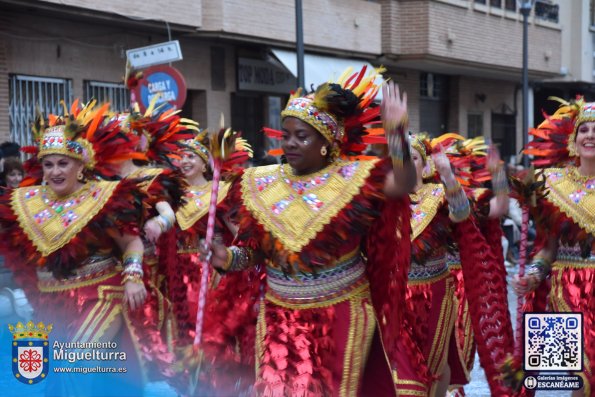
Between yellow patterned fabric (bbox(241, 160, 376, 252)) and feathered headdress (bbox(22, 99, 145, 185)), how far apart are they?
1.29 m

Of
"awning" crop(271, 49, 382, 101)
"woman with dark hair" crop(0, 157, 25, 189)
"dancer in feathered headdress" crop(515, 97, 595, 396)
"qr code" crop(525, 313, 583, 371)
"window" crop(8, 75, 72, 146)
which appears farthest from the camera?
"awning" crop(271, 49, 382, 101)

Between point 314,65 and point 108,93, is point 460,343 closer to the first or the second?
point 108,93

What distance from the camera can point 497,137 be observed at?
31.8m

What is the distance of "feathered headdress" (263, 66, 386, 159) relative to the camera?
18.3 feet

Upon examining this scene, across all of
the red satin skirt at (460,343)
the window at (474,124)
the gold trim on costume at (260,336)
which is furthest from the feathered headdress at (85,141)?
the window at (474,124)

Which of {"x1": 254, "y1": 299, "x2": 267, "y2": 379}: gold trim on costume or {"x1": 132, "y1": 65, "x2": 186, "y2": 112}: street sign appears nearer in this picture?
{"x1": 254, "y1": 299, "x2": 267, "y2": 379}: gold trim on costume

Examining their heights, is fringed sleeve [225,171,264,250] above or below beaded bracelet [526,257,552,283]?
above

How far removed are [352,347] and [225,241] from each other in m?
3.36

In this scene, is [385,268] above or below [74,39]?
below

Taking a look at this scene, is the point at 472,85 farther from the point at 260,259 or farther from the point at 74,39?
the point at 260,259

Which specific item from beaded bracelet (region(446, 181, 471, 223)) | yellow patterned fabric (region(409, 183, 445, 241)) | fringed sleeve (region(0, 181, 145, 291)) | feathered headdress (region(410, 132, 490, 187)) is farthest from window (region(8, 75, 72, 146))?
beaded bracelet (region(446, 181, 471, 223))

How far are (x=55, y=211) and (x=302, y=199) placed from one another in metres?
1.64

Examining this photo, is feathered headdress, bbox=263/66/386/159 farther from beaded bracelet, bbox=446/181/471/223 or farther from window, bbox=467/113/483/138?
window, bbox=467/113/483/138

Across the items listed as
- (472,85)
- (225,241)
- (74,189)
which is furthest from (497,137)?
(74,189)
